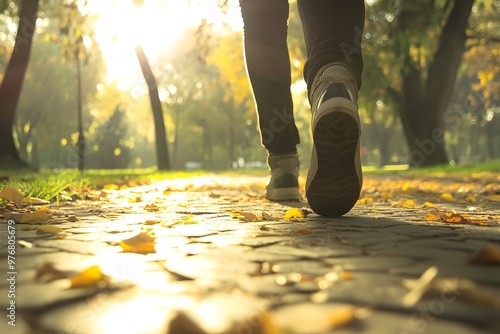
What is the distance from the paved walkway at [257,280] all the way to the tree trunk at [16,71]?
9277 mm

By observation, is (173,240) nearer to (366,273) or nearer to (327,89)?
(366,273)

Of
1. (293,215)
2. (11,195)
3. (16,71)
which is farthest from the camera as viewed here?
(16,71)

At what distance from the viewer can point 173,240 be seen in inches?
75.3

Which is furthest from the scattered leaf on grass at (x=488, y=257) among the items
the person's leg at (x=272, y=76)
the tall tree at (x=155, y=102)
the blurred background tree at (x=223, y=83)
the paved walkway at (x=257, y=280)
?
the tall tree at (x=155, y=102)

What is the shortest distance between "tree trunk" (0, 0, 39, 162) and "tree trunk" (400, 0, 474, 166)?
10.1 meters

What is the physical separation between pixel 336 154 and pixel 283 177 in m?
1.34

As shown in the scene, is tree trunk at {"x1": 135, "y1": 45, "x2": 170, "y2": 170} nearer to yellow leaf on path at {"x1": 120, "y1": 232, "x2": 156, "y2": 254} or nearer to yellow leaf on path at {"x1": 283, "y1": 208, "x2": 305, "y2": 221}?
yellow leaf on path at {"x1": 283, "y1": 208, "x2": 305, "y2": 221}

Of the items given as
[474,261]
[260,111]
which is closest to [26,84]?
[260,111]

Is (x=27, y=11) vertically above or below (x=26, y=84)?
below

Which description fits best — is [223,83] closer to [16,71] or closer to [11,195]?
[16,71]

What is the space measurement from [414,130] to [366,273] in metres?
17.4

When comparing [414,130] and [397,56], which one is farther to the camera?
[414,130]

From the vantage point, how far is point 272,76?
3.14 m

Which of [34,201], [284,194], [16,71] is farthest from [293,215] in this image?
[16,71]
